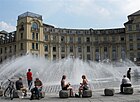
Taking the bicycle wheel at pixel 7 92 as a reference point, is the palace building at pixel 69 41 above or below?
above

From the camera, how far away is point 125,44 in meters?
97.8

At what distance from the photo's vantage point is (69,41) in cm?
10088

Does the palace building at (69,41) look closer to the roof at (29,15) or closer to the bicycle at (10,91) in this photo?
the roof at (29,15)

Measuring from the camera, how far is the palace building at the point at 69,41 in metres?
88.2

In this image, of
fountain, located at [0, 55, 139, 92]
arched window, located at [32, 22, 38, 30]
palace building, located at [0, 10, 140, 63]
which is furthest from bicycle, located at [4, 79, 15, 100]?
arched window, located at [32, 22, 38, 30]

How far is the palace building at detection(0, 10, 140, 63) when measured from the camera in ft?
289

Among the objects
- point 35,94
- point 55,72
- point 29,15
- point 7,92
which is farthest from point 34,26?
point 35,94

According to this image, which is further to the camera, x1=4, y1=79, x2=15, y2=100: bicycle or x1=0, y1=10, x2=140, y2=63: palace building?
x1=0, y1=10, x2=140, y2=63: palace building

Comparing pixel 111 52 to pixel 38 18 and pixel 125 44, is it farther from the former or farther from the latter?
pixel 38 18

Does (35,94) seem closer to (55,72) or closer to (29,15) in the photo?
(55,72)

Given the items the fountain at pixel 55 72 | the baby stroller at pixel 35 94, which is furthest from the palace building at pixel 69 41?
the baby stroller at pixel 35 94

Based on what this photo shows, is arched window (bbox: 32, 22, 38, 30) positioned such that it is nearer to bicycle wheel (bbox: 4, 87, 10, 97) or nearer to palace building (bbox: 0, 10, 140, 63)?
palace building (bbox: 0, 10, 140, 63)

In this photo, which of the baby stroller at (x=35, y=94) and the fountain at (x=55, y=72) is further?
the fountain at (x=55, y=72)

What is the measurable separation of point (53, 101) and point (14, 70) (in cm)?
1647
